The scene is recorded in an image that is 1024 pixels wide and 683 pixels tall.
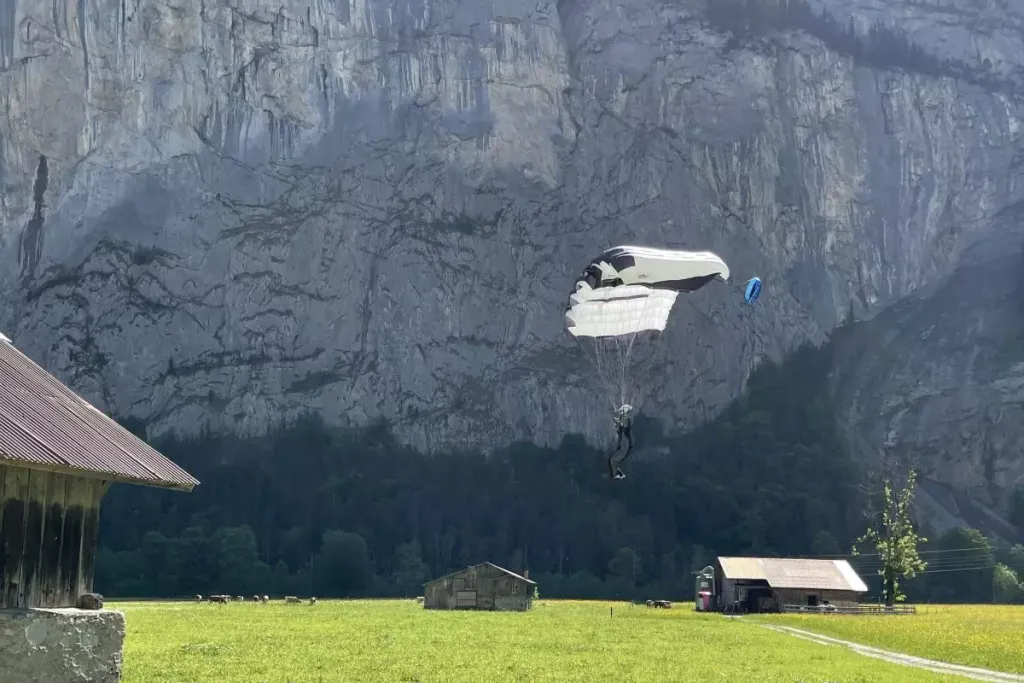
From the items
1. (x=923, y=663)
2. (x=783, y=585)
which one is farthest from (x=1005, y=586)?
(x=923, y=663)

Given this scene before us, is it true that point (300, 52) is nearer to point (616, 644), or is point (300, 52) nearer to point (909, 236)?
point (909, 236)

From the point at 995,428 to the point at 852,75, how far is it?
174ft

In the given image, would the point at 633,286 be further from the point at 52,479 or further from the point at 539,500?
the point at 539,500

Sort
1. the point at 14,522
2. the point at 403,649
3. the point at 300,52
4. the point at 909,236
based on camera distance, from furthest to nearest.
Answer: the point at 909,236 < the point at 300,52 < the point at 403,649 < the point at 14,522

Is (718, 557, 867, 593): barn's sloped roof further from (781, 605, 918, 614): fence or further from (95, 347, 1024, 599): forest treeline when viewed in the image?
(95, 347, 1024, 599): forest treeline

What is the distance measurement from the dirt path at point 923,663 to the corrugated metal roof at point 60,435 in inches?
898

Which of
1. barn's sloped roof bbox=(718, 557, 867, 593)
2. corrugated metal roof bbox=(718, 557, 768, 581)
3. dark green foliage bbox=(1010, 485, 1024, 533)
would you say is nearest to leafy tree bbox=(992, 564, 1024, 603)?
dark green foliage bbox=(1010, 485, 1024, 533)

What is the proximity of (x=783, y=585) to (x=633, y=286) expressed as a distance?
52865 mm

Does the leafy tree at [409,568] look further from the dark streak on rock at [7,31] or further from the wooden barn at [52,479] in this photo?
the wooden barn at [52,479]

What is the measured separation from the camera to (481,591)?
7850 centimetres

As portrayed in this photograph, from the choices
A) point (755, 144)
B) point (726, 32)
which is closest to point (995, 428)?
point (755, 144)

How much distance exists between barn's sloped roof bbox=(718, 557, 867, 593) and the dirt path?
3220 cm

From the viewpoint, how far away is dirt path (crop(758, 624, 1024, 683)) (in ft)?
104

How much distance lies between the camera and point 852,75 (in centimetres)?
15912
